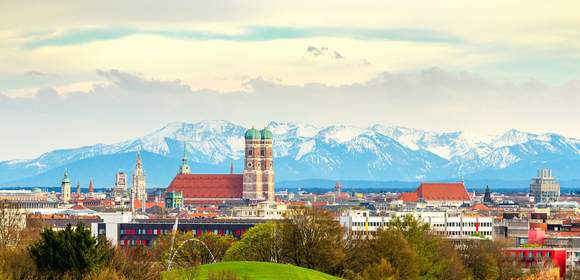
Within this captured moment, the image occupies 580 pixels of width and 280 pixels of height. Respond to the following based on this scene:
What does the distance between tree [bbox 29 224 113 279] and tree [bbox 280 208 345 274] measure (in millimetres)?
30068

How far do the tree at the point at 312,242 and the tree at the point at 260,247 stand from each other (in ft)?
1.86

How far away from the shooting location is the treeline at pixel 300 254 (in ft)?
217

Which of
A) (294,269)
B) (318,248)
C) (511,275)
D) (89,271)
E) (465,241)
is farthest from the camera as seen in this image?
(465,241)

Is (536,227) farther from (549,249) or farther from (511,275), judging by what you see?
(511,275)

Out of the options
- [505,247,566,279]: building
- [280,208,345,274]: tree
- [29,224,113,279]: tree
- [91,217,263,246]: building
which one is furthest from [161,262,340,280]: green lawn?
[91,217,263,246]: building

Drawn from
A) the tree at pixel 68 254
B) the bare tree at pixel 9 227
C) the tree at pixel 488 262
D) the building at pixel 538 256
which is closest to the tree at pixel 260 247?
the bare tree at pixel 9 227

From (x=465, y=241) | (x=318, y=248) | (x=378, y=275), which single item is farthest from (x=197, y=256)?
(x=465, y=241)

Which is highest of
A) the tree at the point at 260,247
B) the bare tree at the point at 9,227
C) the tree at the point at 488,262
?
the bare tree at the point at 9,227

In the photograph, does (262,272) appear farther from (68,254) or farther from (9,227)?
(9,227)

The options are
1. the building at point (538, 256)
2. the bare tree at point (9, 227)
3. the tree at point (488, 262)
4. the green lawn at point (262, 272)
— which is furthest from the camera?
the building at point (538, 256)

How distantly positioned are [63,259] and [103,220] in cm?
11262

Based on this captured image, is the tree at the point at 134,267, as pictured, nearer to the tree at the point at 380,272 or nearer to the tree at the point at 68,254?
the tree at the point at 68,254

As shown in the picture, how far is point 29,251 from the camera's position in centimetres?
6775

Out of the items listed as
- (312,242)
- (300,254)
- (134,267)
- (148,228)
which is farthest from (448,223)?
(134,267)
